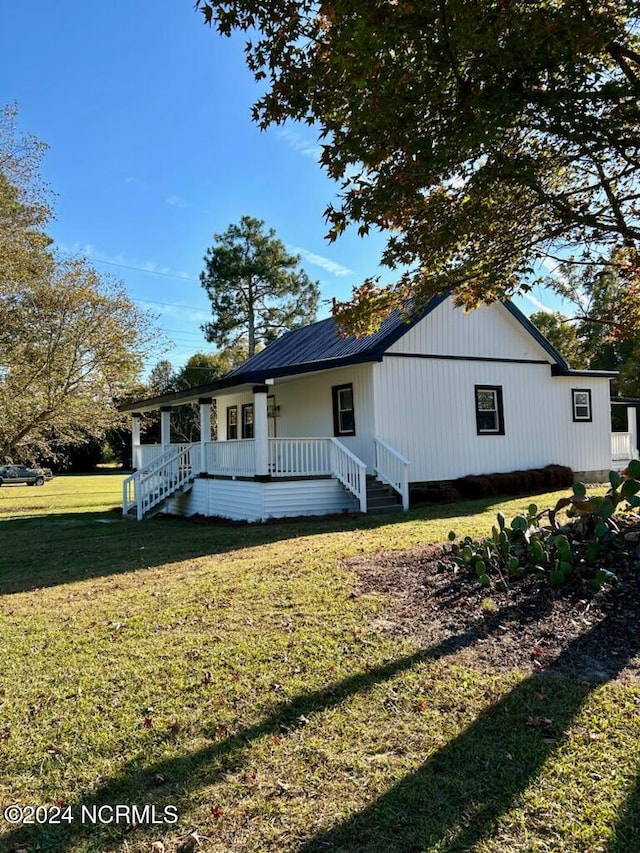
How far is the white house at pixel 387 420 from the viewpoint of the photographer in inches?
493

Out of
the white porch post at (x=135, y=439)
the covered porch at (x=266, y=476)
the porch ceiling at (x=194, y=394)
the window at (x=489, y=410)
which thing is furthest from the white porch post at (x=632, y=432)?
the white porch post at (x=135, y=439)

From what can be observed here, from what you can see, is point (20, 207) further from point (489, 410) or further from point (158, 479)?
point (489, 410)

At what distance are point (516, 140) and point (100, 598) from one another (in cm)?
642

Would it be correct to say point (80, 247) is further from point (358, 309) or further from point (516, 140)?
point (516, 140)

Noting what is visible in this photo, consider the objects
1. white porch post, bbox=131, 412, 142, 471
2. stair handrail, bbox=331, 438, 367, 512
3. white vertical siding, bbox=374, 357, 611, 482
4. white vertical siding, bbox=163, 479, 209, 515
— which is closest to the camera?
stair handrail, bbox=331, 438, 367, 512

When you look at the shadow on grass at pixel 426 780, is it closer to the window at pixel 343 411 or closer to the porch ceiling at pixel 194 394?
the porch ceiling at pixel 194 394

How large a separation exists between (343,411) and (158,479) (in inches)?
207

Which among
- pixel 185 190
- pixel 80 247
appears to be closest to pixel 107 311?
pixel 80 247

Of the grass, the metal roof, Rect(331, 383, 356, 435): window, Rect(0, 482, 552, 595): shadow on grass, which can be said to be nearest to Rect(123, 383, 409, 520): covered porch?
the metal roof

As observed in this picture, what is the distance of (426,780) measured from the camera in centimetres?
266

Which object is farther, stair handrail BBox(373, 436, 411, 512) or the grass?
stair handrail BBox(373, 436, 411, 512)

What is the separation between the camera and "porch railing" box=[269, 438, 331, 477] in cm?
1248

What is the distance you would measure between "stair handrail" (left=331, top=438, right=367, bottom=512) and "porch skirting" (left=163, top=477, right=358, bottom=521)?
0.26 meters

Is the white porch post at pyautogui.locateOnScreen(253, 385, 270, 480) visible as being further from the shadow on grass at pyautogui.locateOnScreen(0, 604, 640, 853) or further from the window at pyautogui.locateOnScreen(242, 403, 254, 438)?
the shadow on grass at pyautogui.locateOnScreen(0, 604, 640, 853)
